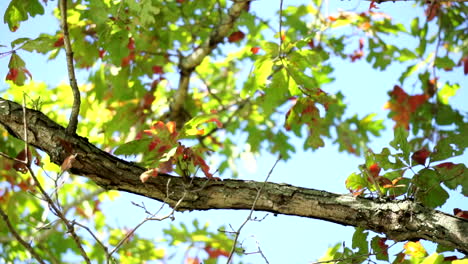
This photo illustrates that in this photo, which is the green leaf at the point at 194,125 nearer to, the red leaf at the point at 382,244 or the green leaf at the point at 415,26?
the red leaf at the point at 382,244

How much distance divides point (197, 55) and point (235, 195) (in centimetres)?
178

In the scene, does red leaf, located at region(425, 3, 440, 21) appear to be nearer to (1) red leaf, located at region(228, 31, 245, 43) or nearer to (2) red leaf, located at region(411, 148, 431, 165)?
(1) red leaf, located at region(228, 31, 245, 43)

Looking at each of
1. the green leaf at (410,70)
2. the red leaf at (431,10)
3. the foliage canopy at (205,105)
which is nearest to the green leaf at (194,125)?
the foliage canopy at (205,105)

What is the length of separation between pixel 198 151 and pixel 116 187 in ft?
1.03

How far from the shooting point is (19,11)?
7.89ft

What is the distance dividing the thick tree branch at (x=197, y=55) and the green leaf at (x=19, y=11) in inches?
42.8

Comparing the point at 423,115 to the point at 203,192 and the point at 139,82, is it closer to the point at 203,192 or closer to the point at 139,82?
the point at 139,82

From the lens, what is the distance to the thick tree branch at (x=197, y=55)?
3.35m

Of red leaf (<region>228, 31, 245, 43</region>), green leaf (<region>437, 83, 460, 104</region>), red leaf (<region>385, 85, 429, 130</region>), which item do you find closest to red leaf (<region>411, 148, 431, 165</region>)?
red leaf (<region>228, 31, 245, 43</region>)

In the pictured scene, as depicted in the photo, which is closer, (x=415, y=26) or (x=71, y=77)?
(x=71, y=77)

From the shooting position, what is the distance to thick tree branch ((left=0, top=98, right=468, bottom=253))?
1.89 m

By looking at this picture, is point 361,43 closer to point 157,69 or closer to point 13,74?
point 157,69

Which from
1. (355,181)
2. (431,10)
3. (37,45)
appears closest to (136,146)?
(37,45)

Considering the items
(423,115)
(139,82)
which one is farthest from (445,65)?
(139,82)
